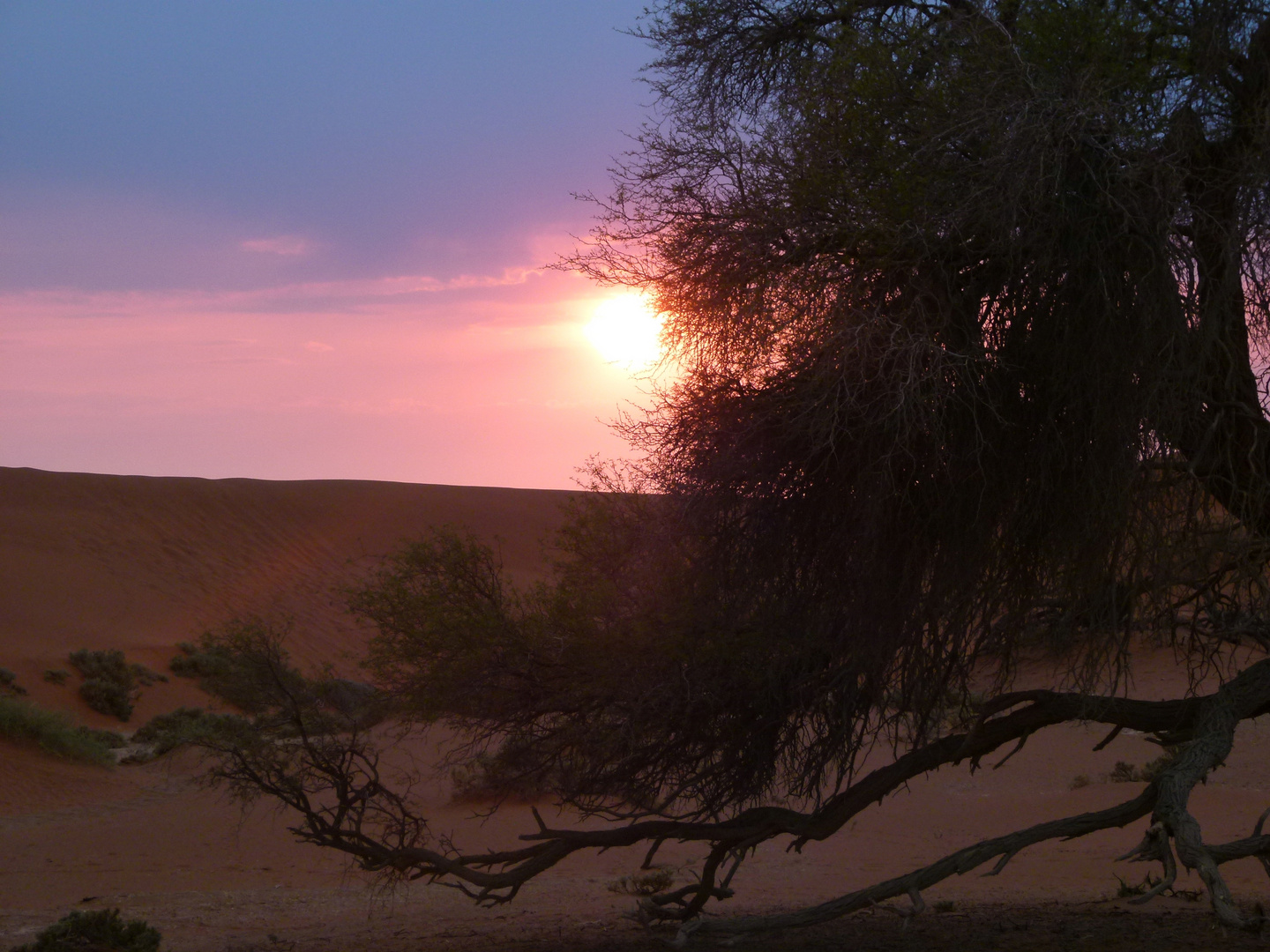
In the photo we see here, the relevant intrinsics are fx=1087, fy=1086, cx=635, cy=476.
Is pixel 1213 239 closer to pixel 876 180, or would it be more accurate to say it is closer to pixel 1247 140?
pixel 1247 140

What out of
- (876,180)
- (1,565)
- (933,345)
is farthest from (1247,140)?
(1,565)

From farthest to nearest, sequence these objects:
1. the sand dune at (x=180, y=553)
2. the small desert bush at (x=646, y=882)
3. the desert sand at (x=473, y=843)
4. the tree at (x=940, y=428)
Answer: the sand dune at (x=180, y=553) < the small desert bush at (x=646, y=882) < the desert sand at (x=473, y=843) < the tree at (x=940, y=428)

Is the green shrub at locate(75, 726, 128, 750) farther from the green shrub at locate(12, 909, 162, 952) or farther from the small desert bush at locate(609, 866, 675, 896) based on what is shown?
the green shrub at locate(12, 909, 162, 952)

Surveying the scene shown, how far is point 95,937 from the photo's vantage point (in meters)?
8.87

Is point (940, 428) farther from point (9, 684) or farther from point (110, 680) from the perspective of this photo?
point (110, 680)

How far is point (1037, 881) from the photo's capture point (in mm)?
12781

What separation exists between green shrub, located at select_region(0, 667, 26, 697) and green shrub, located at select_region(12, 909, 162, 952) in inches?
686

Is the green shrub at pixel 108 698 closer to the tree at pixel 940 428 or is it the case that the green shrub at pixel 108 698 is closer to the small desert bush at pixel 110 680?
the small desert bush at pixel 110 680

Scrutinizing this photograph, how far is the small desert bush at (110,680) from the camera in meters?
25.6

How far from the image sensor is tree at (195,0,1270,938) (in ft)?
19.1

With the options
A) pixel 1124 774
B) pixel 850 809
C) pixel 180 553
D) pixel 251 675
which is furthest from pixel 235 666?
pixel 180 553

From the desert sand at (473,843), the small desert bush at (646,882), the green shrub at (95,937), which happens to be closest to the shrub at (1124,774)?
the desert sand at (473,843)

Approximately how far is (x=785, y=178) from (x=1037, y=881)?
32.3 feet

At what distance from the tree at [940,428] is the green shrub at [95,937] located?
2.34 metres
